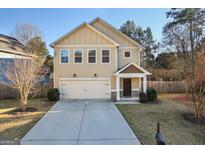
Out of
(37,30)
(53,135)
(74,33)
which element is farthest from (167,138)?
(37,30)

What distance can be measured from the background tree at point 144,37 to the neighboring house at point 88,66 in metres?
19.7

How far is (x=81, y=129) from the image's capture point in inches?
312

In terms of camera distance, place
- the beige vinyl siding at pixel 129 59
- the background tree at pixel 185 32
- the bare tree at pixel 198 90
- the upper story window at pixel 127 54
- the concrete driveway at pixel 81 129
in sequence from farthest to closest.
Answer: the background tree at pixel 185 32, the upper story window at pixel 127 54, the beige vinyl siding at pixel 129 59, the bare tree at pixel 198 90, the concrete driveway at pixel 81 129

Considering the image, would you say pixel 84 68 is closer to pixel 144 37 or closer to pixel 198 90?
pixel 198 90

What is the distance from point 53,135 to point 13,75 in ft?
22.6

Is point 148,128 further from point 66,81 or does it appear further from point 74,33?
point 74,33

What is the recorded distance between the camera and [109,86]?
16109 millimetres

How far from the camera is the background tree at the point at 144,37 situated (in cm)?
3484

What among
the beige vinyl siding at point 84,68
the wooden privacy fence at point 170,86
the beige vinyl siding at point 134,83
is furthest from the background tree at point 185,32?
the beige vinyl siding at point 84,68

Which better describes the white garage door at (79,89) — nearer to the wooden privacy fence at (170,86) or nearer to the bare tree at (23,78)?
the bare tree at (23,78)

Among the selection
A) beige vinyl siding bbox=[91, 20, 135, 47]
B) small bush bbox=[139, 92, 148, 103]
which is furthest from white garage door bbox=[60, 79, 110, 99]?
beige vinyl siding bbox=[91, 20, 135, 47]

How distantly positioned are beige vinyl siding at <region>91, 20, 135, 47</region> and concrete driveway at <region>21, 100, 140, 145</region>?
7822mm

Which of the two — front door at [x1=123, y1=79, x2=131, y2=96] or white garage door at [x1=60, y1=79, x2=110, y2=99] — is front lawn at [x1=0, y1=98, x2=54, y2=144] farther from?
front door at [x1=123, y1=79, x2=131, y2=96]

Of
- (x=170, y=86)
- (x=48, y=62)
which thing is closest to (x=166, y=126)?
(x=170, y=86)
